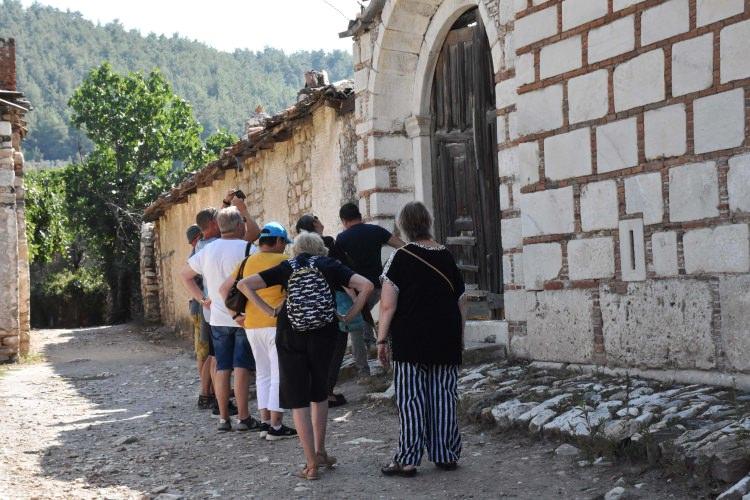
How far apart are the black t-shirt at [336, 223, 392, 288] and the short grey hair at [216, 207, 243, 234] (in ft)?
3.28

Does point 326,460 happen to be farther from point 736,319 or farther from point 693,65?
point 693,65

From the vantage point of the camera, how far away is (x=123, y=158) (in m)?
31.9

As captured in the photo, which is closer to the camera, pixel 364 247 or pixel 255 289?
pixel 255 289

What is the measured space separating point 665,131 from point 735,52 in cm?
66

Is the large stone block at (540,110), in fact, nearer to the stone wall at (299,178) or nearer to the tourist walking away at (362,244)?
the tourist walking away at (362,244)

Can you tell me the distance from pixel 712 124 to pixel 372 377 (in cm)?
353

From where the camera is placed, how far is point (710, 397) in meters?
5.25

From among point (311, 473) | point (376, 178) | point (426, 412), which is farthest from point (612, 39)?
point (376, 178)

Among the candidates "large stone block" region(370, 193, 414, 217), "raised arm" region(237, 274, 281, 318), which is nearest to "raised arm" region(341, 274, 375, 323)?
"raised arm" region(237, 274, 281, 318)

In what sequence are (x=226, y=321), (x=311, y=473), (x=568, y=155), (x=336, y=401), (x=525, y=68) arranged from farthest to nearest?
(x=336, y=401)
(x=525, y=68)
(x=226, y=321)
(x=568, y=155)
(x=311, y=473)

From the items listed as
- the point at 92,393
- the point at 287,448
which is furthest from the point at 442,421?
the point at 92,393

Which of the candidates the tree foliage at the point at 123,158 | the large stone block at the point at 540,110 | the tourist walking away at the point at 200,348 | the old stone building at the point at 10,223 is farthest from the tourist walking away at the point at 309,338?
the tree foliage at the point at 123,158

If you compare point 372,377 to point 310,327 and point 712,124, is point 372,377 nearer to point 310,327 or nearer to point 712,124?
point 310,327

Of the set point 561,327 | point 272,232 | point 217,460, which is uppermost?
point 272,232
